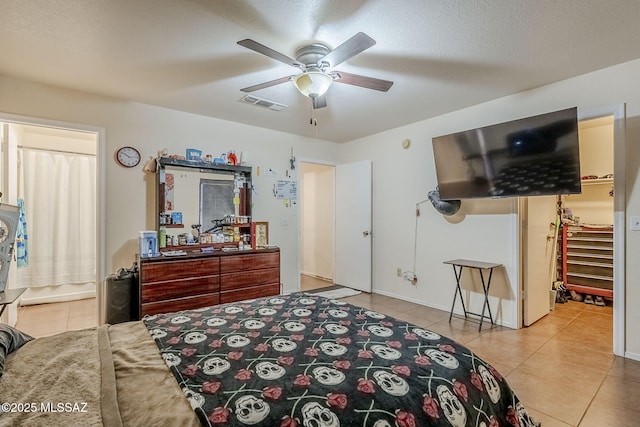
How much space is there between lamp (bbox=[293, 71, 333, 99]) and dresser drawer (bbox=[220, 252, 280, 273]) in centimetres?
205

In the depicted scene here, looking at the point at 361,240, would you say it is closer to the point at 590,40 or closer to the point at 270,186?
the point at 270,186

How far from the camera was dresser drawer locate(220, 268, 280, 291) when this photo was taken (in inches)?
136

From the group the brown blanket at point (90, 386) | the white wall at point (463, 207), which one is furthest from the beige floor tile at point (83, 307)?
the white wall at point (463, 207)

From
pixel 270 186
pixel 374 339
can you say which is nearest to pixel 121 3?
pixel 374 339

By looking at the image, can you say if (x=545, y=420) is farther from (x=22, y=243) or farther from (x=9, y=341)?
(x=22, y=243)

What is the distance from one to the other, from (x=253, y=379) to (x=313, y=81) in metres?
1.96

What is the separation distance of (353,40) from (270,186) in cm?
→ 292

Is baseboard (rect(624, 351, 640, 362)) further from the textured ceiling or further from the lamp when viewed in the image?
the lamp

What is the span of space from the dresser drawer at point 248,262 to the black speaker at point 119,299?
2.92ft

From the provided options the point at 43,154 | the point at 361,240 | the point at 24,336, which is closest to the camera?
the point at 24,336

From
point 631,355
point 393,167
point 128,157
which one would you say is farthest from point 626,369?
point 128,157

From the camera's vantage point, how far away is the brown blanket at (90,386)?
0.88m

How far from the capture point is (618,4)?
1827 millimetres

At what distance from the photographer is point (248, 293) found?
3596 millimetres
